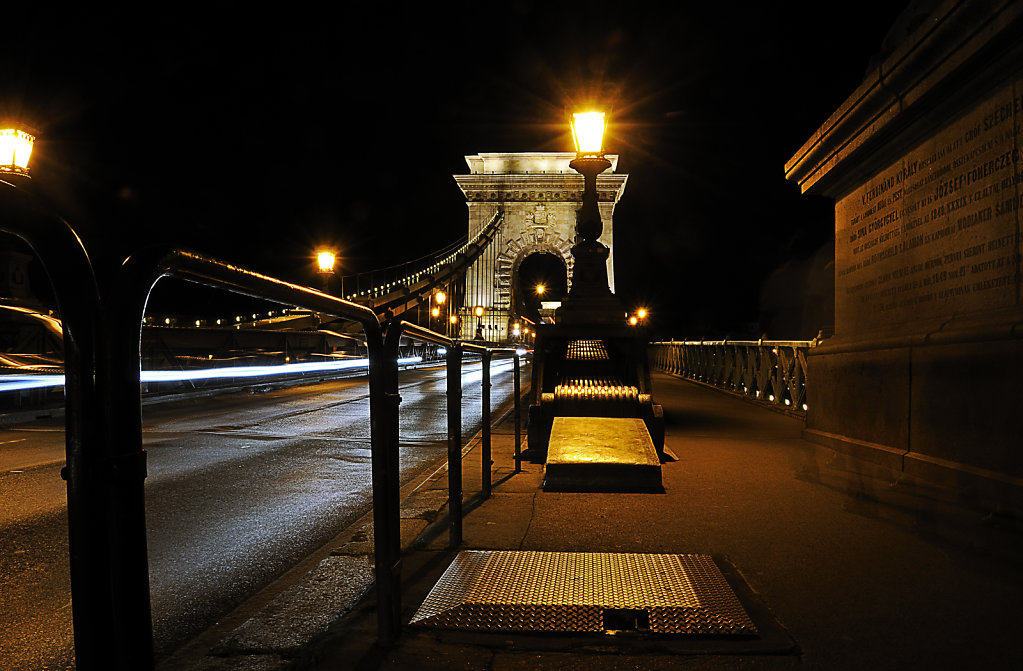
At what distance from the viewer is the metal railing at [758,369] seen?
11.0 meters

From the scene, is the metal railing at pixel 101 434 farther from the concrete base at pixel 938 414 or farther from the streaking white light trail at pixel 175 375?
the streaking white light trail at pixel 175 375

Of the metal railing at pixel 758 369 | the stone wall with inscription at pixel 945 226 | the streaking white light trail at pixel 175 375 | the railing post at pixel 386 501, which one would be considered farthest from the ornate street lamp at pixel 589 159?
the railing post at pixel 386 501

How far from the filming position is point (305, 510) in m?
4.91

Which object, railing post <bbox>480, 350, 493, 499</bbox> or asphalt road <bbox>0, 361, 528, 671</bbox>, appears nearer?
asphalt road <bbox>0, 361, 528, 671</bbox>

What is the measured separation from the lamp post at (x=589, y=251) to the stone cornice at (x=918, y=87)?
274cm

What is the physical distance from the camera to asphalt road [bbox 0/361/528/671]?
2973mm

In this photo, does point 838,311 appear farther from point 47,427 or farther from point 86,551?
point 47,427

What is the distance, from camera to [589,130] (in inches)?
324

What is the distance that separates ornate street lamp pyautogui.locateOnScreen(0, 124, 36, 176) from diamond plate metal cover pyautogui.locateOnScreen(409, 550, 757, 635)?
10.5 metres

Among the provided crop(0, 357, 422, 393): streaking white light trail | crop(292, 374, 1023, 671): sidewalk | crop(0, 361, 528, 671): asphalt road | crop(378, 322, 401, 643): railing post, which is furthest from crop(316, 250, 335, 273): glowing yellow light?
crop(378, 322, 401, 643): railing post

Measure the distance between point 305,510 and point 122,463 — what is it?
12.3 ft

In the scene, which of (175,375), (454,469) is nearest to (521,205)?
(175,375)

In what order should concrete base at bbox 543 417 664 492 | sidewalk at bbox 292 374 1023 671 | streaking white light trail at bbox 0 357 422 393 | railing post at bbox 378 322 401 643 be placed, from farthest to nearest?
streaking white light trail at bbox 0 357 422 393
concrete base at bbox 543 417 664 492
railing post at bbox 378 322 401 643
sidewalk at bbox 292 374 1023 671

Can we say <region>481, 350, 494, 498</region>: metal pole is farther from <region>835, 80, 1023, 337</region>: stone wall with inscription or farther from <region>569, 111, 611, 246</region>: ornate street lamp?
<region>569, 111, 611, 246</region>: ornate street lamp
